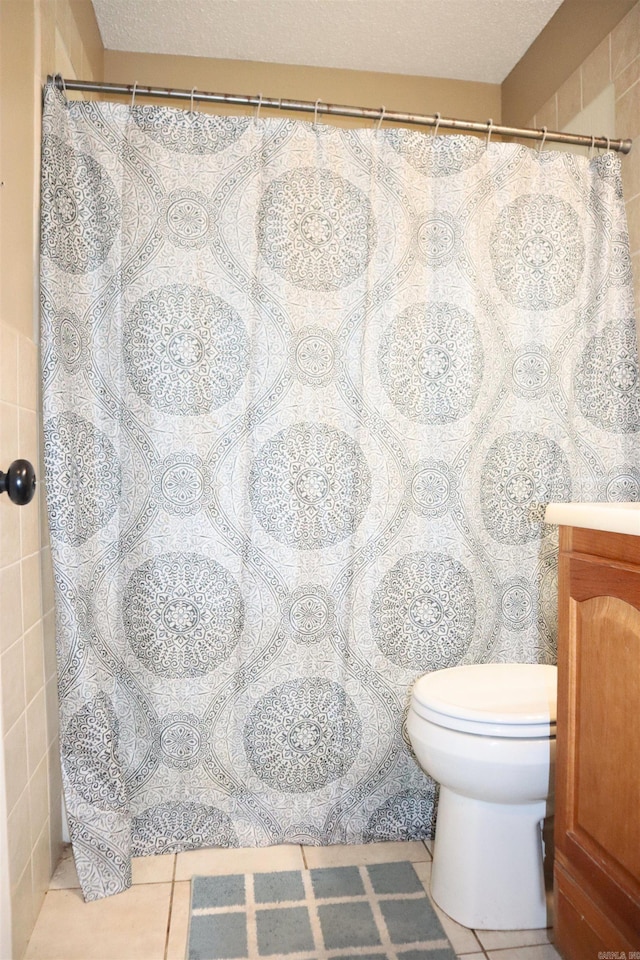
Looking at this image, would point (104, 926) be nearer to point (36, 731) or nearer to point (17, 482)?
point (36, 731)

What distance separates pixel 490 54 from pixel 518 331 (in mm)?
1204

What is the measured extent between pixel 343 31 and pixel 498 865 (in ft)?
8.09

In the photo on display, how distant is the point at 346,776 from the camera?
176 cm

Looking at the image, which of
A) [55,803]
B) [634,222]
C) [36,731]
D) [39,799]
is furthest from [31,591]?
[634,222]

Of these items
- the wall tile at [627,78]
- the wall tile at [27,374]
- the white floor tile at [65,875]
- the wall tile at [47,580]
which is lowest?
the white floor tile at [65,875]

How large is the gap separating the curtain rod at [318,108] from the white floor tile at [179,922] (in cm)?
192

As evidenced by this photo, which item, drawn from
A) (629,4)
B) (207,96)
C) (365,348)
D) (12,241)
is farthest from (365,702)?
(629,4)

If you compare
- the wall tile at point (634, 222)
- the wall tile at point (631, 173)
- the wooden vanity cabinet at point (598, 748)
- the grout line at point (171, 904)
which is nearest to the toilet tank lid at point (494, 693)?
the wooden vanity cabinet at point (598, 748)

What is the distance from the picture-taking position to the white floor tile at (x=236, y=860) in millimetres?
1618

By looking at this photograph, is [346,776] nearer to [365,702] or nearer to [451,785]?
[365,702]

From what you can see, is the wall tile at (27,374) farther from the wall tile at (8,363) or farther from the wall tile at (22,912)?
the wall tile at (22,912)

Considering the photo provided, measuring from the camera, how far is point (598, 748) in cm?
116

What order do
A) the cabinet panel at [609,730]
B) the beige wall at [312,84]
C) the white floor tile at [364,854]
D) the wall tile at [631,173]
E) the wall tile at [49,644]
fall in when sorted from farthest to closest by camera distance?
the beige wall at [312,84] < the wall tile at [631,173] < the white floor tile at [364,854] < the wall tile at [49,644] < the cabinet panel at [609,730]

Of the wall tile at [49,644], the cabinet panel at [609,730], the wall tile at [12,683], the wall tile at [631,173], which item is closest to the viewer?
the cabinet panel at [609,730]
